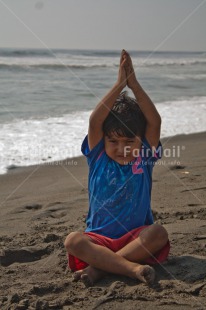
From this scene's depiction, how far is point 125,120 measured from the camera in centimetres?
293

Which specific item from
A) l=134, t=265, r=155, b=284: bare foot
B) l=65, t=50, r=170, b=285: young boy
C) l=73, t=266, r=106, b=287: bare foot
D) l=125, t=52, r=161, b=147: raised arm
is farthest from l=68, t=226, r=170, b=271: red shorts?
l=125, t=52, r=161, b=147: raised arm

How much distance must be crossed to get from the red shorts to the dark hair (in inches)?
22.1

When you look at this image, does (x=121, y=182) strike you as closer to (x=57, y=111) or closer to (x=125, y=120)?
(x=125, y=120)

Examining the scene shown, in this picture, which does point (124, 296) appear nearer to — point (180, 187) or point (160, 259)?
point (160, 259)

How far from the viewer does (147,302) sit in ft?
7.85

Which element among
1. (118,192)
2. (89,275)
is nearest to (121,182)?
(118,192)

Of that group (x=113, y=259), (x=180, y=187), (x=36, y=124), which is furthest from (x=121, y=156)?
(x=36, y=124)

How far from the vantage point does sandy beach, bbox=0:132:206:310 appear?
8.03ft

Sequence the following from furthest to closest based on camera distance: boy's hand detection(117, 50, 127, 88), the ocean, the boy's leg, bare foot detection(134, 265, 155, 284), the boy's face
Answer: the ocean, the boy's face, boy's hand detection(117, 50, 127, 88), the boy's leg, bare foot detection(134, 265, 155, 284)

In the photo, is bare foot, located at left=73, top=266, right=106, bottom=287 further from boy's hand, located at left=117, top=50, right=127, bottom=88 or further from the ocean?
the ocean

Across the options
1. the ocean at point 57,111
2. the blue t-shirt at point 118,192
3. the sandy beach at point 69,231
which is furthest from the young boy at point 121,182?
the ocean at point 57,111

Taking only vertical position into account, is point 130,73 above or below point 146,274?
above

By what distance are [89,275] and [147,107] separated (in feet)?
3.28

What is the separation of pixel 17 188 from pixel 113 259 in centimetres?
222
